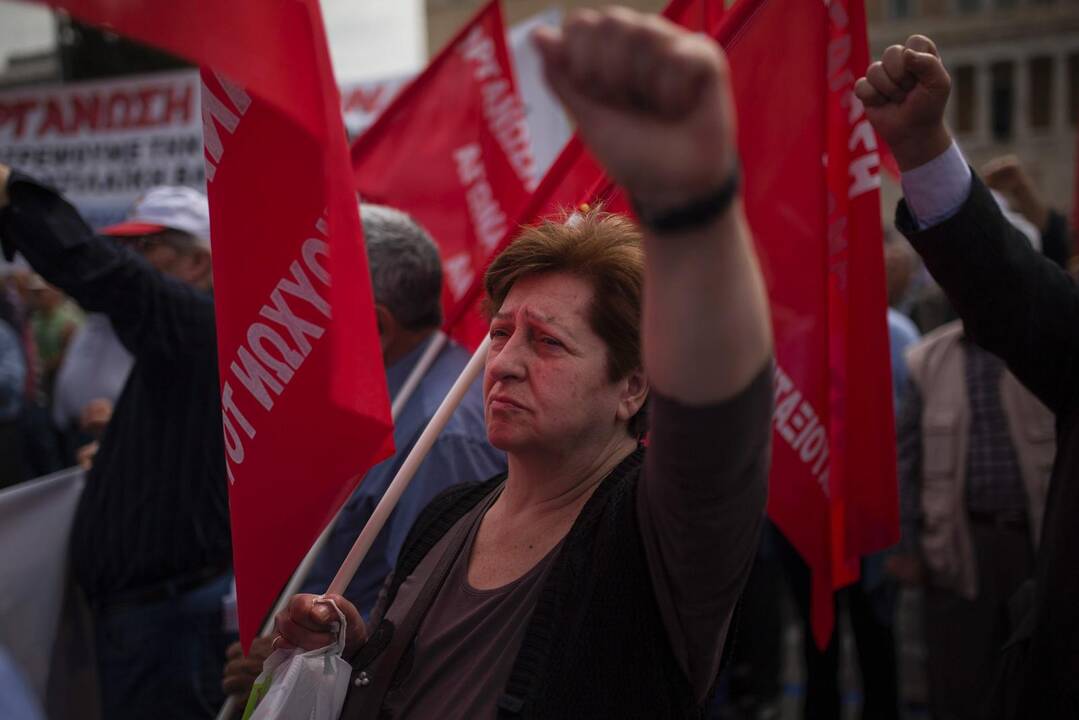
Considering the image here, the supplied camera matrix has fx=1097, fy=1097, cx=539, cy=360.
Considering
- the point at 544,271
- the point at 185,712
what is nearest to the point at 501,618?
the point at 544,271

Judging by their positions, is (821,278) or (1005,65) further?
(1005,65)

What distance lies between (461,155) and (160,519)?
2.09 m

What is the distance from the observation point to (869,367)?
2299 millimetres

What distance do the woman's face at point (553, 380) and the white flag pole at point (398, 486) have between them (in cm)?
19

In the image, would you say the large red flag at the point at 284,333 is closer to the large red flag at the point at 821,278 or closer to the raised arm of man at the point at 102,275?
the large red flag at the point at 821,278

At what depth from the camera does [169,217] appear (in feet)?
10.3

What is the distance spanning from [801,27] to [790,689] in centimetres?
393

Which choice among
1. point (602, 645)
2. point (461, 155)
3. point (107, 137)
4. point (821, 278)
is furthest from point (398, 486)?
point (107, 137)

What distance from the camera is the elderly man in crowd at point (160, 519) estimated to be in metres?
2.78

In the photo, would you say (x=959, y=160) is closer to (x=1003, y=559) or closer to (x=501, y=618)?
(x=501, y=618)

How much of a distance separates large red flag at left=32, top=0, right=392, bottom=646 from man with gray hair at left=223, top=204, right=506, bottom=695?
0.39 m

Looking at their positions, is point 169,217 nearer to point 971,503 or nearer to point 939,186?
point 939,186

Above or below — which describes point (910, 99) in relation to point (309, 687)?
above

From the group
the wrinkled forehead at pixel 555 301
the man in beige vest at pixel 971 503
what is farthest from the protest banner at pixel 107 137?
the wrinkled forehead at pixel 555 301
